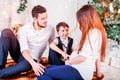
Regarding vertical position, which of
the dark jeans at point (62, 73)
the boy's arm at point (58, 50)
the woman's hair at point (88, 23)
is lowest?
the dark jeans at point (62, 73)

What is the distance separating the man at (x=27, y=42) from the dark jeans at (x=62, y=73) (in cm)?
31

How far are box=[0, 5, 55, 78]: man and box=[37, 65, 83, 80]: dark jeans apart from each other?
311 millimetres

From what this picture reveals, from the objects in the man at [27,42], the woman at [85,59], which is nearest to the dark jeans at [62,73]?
the woman at [85,59]

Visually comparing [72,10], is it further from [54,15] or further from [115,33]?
[115,33]

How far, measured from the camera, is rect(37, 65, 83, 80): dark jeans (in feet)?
6.89

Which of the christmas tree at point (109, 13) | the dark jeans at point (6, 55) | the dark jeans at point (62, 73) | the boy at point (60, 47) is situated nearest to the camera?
the dark jeans at point (62, 73)

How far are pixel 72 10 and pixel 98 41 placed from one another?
1588 millimetres

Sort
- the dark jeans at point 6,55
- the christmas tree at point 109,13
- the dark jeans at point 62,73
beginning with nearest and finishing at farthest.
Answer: the dark jeans at point 62,73 < the dark jeans at point 6,55 < the christmas tree at point 109,13

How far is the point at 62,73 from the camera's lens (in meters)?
2.11

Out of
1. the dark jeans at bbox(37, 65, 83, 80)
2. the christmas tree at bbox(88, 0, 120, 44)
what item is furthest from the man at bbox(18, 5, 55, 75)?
the christmas tree at bbox(88, 0, 120, 44)

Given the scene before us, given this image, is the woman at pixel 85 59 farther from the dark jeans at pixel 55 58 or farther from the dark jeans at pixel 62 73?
the dark jeans at pixel 55 58

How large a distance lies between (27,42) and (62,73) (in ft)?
2.02

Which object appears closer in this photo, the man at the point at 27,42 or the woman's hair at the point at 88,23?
the woman's hair at the point at 88,23

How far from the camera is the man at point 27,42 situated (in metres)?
2.50
